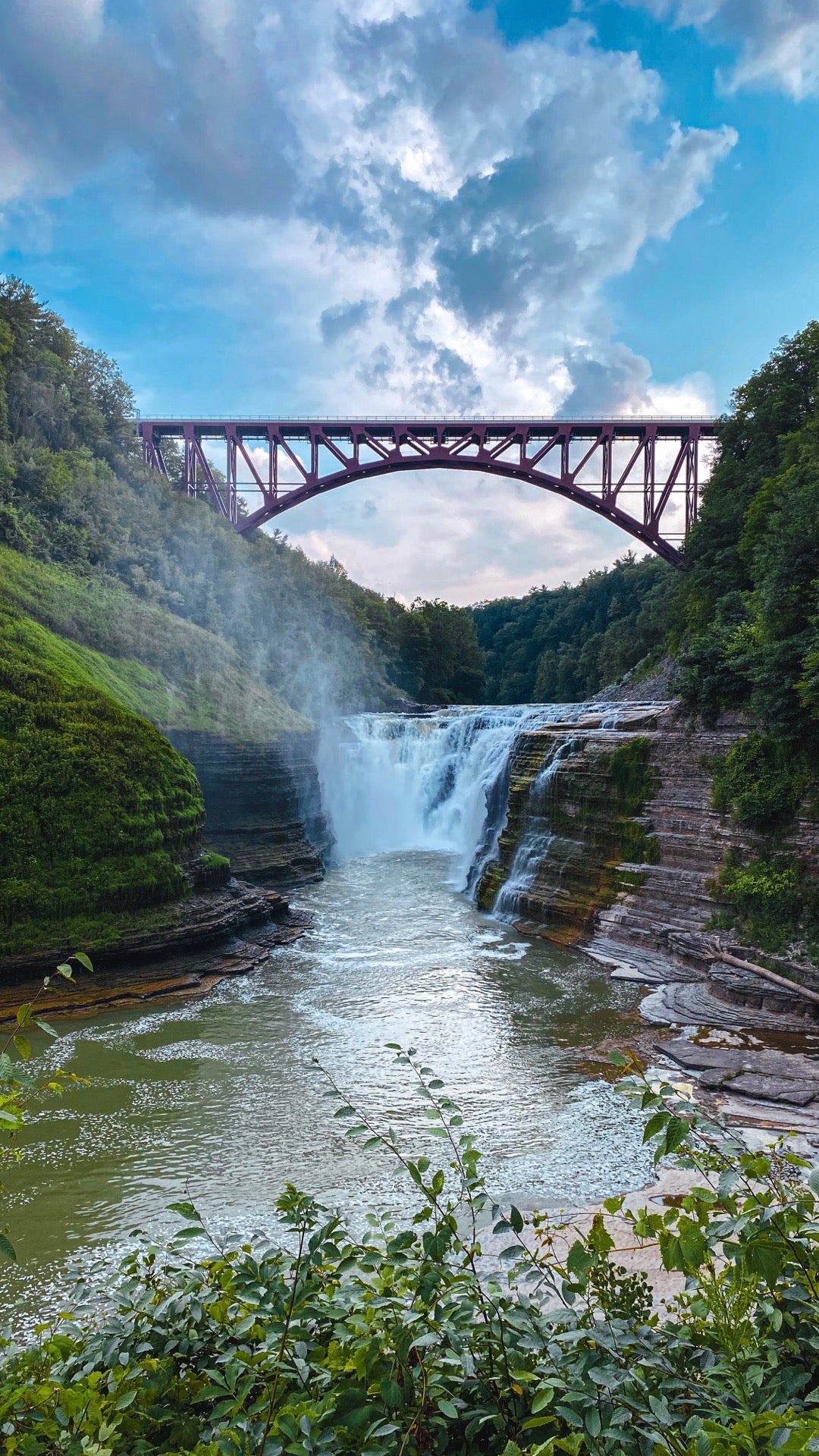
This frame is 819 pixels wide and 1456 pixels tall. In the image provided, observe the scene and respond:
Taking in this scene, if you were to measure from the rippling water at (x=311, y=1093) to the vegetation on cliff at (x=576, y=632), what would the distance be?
23976 millimetres

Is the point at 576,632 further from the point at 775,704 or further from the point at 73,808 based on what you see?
the point at 73,808

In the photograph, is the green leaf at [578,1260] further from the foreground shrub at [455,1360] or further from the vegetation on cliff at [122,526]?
the vegetation on cliff at [122,526]

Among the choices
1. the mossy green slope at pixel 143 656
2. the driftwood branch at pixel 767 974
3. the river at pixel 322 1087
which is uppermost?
the mossy green slope at pixel 143 656

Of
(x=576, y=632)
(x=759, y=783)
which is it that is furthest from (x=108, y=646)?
(x=576, y=632)

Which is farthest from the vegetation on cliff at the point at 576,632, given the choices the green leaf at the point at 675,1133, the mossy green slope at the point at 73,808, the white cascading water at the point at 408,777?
the green leaf at the point at 675,1133

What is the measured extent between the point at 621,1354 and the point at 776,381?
2605cm

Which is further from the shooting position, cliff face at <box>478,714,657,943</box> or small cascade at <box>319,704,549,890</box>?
small cascade at <box>319,704,549,890</box>

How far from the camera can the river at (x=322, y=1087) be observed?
23.8 ft

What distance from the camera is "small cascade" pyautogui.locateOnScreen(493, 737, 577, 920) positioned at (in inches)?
707

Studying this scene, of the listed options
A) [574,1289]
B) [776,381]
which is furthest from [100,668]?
[776,381]

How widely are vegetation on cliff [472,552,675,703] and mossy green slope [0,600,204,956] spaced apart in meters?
25.0

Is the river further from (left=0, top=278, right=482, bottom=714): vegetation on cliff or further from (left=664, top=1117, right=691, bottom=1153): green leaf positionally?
(left=0, top=278, right=482, bottom=714): vegetation on cliff

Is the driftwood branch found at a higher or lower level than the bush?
lower

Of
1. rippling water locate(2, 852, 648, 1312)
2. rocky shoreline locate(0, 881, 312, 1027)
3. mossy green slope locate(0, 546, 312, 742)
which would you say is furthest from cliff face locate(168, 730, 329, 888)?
rippling water locate(2, 852, 648, 1312)
